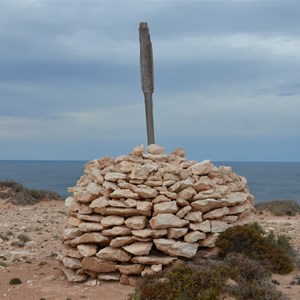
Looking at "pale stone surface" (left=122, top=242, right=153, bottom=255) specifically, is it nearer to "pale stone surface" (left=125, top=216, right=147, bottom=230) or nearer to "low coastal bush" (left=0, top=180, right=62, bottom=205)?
"pale stone surface" (left=125, top=216, right=147, bottom=230)

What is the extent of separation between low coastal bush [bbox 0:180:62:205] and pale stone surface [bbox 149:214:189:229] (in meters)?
19.0

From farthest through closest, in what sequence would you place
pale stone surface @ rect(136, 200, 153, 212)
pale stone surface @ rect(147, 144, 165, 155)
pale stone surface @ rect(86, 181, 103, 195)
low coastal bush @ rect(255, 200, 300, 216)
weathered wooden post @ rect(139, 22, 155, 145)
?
low coastal bush @ rect(255, 200, 300, 216)
weathered wooden post @ rect(139, 22, 155, 145)
pale stone surface @ rect(147, 144, 165, 155)
pale stone surface @ rect(86, 181, 103, 195)
pale stone surface @ rect(136, 200, 153, 212)

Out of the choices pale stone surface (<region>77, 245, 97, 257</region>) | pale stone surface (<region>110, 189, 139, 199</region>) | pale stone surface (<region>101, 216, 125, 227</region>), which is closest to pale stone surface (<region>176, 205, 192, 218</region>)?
pale stone surface (<region>110, 189, 139, 199</region>)

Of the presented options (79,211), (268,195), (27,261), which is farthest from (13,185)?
(268,195)

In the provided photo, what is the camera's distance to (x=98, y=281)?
10.3 meters

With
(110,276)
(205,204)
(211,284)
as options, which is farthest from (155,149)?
(211,284)

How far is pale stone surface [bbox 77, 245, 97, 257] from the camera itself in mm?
10258

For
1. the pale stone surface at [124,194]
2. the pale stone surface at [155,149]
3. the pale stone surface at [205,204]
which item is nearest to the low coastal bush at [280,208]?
the pale stone surface at [155,149]

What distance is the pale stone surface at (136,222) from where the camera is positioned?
9.98 meters

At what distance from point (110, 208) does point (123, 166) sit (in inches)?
41.6

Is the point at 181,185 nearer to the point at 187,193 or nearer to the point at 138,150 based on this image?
the point at 187,193

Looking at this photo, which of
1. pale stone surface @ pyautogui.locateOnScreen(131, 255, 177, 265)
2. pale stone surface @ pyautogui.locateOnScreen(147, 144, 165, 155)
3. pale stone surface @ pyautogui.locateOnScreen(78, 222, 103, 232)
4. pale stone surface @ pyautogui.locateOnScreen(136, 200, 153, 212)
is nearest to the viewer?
pale stone surface @ pyautogui.locateOnScreen(131, 255, 177, 265)

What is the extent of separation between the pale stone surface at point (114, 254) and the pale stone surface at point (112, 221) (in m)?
0.49

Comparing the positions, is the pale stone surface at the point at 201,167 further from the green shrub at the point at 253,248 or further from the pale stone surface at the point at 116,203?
the pale stone surface at the point at 116,203
